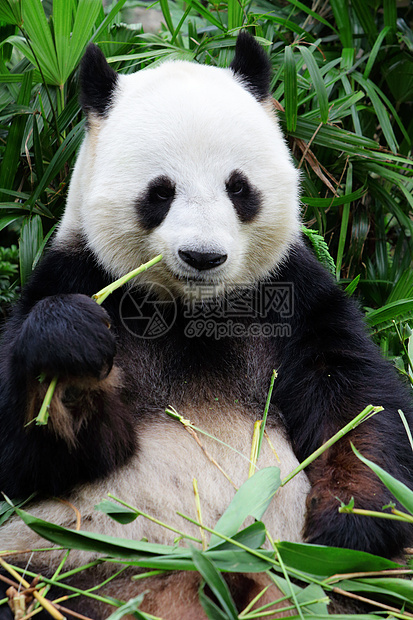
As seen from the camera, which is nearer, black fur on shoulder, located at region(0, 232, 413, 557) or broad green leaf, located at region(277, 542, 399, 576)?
broad green leaf, located at region(277, 542, 399, 576)

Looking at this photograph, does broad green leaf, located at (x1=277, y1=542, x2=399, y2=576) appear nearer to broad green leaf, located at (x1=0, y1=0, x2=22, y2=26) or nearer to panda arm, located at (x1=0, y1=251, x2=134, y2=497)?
panda arm, located at (x1=0, y1=251, x2=134, y2=497)

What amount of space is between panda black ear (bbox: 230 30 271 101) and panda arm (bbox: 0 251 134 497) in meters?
1.21

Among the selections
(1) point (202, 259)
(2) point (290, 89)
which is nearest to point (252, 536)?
(1) point (202, 259)

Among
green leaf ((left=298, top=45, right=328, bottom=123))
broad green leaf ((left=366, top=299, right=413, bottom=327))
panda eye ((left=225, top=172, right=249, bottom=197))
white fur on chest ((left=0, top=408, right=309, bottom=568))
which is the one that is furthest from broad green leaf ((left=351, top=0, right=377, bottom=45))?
white fur on chest ((left=0, top=408, right=309, bottom=568))

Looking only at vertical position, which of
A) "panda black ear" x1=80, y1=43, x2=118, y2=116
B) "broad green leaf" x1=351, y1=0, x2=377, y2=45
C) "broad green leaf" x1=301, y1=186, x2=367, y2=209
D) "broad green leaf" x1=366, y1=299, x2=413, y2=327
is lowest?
"broad green leaf" x1=366, y1=299, x2=413, y2=327

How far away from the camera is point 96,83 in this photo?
2854 millimetres

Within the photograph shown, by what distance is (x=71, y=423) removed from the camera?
2.39m

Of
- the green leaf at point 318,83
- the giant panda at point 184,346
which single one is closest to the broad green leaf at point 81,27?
the giant panda at point 184,346

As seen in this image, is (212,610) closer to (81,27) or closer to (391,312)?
(391,312)

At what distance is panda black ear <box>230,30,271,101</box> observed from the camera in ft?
9.89

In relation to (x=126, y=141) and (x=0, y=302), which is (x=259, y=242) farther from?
(x=0, y=302)

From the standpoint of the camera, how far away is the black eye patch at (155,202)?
2.56 metres

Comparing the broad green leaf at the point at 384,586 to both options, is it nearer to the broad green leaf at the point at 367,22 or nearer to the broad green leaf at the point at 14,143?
the broad green leaf at the point at 14,143

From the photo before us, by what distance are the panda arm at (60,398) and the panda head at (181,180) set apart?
356mm
